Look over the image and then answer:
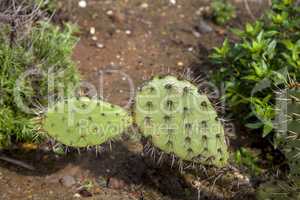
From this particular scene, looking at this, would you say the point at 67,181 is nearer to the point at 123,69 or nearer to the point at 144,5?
the point at 123,69

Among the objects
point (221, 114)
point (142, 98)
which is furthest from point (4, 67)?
point (221, 114)

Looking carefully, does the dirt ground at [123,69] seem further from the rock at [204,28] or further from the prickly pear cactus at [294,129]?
the prickly pear cactus at [294,129]

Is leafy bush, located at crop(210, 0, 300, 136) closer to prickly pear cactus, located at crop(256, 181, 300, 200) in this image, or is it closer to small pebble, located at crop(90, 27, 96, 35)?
prickly pear cactus, located at crop(256, 181, 300, 200)

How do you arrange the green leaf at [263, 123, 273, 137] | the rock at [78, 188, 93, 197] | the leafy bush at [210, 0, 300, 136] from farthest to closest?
the leafy bush at [210, 0, 300, 136]
the green leaf at [263, 123, 273, 137]
the rock at [78, 188, 93, 197]

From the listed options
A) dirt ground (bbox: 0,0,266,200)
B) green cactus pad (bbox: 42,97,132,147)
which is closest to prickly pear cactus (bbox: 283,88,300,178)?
dirt ground (bbox: 0,0,266,200)

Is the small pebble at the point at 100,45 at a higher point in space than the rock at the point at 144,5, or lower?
lower

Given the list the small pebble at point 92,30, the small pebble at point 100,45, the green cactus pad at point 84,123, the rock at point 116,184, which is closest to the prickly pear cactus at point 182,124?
the green cactus pad at point 84,123

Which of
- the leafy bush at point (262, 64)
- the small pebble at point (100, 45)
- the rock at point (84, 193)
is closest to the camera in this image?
the rock at point (84, 193)
